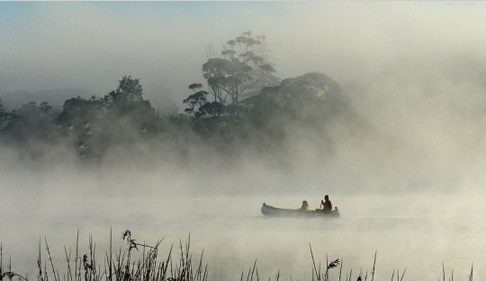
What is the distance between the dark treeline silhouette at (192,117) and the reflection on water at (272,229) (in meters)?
6.02

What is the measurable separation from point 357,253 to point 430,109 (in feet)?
193

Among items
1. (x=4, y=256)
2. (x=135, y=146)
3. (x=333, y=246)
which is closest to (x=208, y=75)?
(x=135, y=146)

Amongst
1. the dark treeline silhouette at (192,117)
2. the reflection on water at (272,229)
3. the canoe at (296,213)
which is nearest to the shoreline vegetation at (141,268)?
the reflection on water at (272,229)

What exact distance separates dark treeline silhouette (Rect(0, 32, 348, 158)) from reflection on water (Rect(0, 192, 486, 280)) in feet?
19.7

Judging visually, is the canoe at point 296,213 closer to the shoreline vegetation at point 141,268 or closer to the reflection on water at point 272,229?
the reflection on water at point 272,229

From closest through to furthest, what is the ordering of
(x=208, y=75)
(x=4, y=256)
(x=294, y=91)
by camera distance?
(x=4, y=256) → (x=294, y=91) → (x=208, y=75)

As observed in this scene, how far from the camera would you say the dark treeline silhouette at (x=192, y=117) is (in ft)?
185

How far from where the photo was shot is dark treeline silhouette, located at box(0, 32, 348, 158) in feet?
185

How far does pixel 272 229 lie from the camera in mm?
31047

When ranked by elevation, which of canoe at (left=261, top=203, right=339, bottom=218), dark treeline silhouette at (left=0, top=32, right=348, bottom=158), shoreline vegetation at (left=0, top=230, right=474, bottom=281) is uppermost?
dark treeline silhouette at (left=0, top=32, right=348, bottom=158)

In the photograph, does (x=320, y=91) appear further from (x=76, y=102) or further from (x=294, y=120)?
(x=76, y=102)

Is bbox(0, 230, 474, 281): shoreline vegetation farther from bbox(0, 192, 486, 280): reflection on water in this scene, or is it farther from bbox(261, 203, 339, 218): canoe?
bbox(261, 203, 339, 218): canoe

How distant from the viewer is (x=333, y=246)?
24.9 m

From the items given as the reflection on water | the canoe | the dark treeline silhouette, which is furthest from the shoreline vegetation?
the dark treeline silhouette
